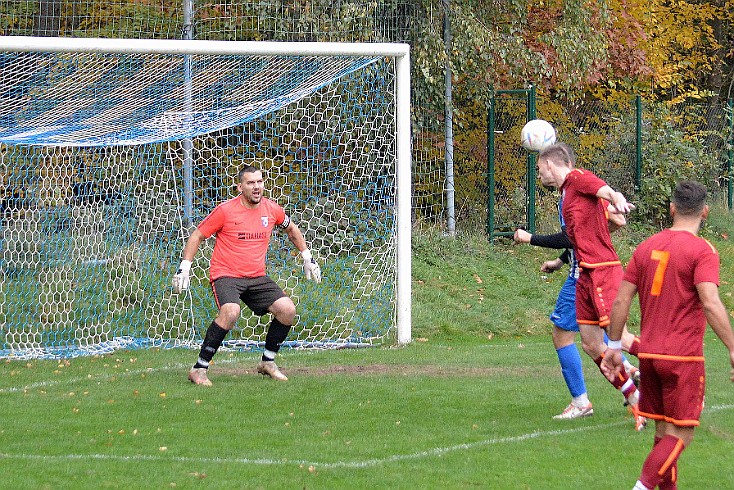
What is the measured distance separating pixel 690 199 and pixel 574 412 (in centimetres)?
283

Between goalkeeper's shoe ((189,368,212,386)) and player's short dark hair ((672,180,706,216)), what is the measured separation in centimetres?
505

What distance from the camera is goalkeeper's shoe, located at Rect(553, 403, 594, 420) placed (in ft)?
25.1

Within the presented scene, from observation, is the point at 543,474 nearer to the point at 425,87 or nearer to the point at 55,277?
the point at 55,277

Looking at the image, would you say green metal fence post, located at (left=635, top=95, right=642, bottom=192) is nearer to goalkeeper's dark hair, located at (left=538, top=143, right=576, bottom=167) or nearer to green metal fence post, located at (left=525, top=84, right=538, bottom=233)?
green metal fence post, located at (left=525, top=84, right=538, bottom=233)

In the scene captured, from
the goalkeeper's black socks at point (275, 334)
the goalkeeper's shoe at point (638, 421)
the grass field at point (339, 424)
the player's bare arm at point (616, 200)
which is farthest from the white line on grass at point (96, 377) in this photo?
the player's bare arm at point (616, 200)

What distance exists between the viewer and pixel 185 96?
1188 cm

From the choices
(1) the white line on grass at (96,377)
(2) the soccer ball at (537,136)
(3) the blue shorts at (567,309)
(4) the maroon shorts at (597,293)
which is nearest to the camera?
(4) the maroon shorts at (597,293)

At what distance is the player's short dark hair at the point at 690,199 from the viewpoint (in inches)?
205

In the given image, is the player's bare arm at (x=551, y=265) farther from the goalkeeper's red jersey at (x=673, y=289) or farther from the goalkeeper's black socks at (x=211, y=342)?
the goalkeeper's black socks at (x=211, y=342)

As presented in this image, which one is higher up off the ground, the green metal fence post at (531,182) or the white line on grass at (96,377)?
the green metal fence post at (531,182)

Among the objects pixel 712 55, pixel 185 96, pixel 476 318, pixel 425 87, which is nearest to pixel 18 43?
pixel 185 96

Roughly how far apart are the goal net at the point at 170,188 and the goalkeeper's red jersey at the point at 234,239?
7.26 feet

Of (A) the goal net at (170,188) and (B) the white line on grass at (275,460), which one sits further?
(A) the goal net at (170,188)

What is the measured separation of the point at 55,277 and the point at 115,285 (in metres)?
0.63
